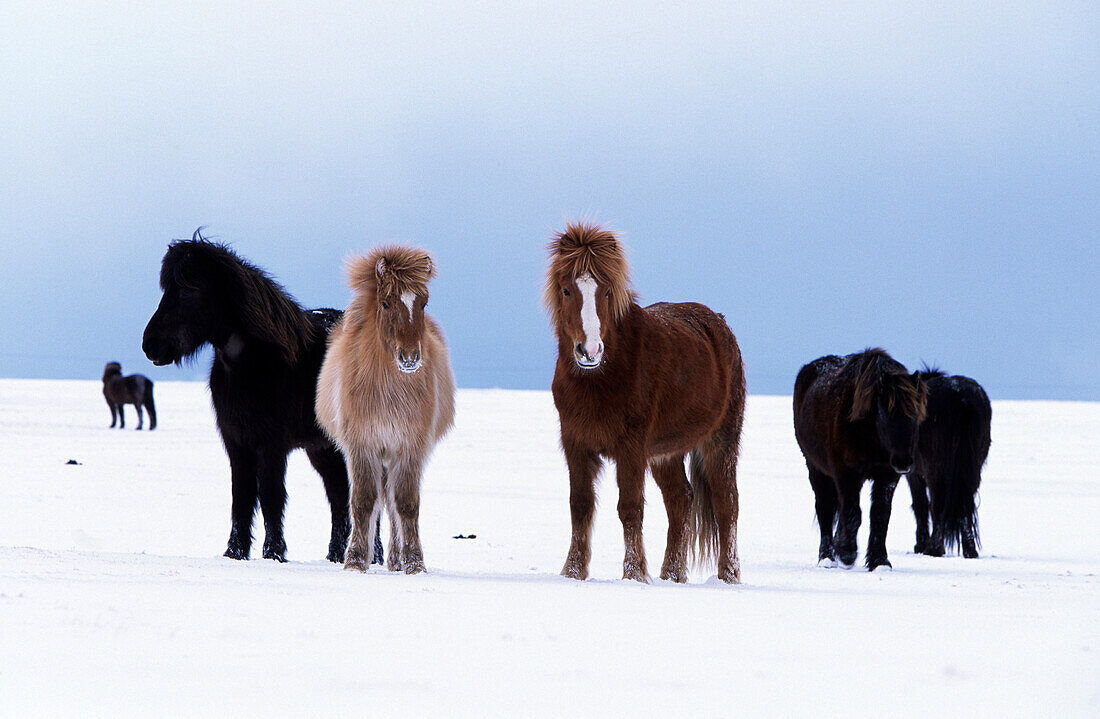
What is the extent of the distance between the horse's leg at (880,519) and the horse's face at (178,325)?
238 inches

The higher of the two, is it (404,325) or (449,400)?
(404,325)

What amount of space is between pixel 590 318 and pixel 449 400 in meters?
1.47

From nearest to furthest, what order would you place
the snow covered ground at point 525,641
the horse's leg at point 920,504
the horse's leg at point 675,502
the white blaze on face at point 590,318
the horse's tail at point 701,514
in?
the snow covered ground at point 525,641 < the white blaze on face at point 590,318 < the horse's leg at point 675,502 < the horse's tail at point 701,514 < the horse's leg at point 920,504

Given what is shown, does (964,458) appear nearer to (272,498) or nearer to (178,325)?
(272,498)

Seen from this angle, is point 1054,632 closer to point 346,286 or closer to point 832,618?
point 832,618

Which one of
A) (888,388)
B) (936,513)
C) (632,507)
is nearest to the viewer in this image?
(632,507)

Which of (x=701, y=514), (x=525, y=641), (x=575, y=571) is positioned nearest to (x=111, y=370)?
(x=701, y=514)

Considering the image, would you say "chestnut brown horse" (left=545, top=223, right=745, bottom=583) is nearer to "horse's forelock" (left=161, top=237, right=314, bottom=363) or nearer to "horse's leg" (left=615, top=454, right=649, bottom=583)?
"horse's leg" (left=615, top=454, right=649, bottom=583)

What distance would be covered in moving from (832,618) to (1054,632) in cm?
86

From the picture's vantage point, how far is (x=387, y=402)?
20.9ft

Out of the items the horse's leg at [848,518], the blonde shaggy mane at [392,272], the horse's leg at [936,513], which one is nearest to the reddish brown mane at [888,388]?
the horse's leg at [848,518]

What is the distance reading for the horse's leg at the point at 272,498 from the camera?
748 centimetres

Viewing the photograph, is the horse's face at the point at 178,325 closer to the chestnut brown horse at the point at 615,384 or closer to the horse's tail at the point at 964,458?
the chestnut brown horse at the point at 615,384

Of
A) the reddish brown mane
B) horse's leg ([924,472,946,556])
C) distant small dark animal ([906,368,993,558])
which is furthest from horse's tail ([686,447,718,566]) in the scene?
distant small dark animal ([906,368,993,558])
